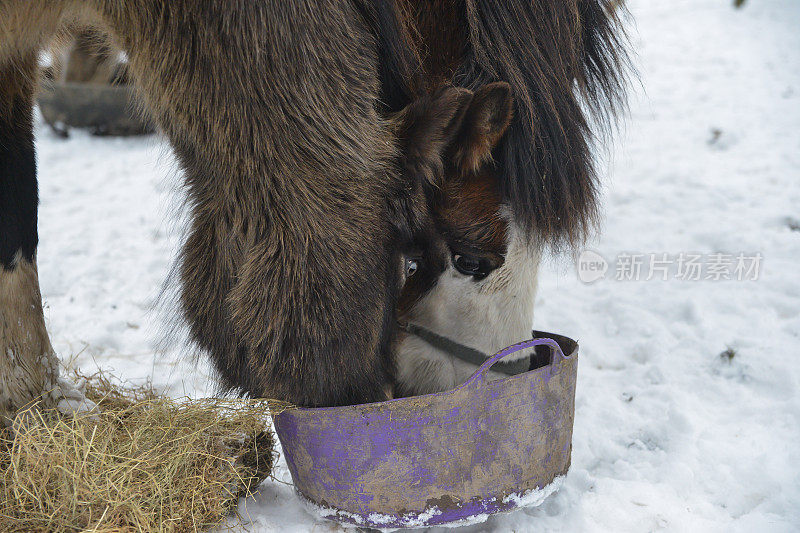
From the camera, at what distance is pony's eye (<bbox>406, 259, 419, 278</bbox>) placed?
1752 mm

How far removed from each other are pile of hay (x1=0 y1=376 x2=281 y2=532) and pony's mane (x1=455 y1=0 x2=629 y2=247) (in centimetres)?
83

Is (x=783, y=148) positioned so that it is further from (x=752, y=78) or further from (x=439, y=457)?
(x=439, y=457)

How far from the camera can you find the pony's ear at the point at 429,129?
145cm

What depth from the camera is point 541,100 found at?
157 cm

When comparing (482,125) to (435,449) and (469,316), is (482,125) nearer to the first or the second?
(469,316)

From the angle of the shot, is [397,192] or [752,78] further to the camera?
[752,78]

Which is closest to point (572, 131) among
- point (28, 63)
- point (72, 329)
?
point (28, 63)

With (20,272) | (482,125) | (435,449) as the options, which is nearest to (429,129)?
(482,125)

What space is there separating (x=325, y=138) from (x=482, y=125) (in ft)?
1.18

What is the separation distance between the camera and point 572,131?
162cm

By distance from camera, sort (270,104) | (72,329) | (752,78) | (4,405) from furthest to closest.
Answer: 1. (752,78)
2. (72,329)
3. (4,405)
4. (270,104)

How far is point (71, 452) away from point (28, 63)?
1.14 m

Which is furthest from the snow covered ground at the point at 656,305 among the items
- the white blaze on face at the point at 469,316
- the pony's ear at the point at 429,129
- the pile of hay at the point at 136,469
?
the pony's ear at the point at 429,129
